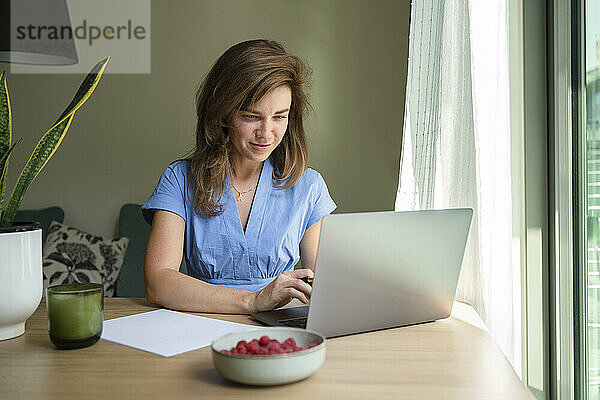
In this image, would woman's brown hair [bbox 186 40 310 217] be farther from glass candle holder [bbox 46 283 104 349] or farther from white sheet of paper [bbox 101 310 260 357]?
glass candle holder [bbox 46 283 104 349]

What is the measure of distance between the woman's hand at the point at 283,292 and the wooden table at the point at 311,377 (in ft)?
0.61

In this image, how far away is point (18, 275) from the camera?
102cm

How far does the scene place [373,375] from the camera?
2.76 feet

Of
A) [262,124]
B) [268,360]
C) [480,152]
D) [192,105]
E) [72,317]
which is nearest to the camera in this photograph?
[268,360]

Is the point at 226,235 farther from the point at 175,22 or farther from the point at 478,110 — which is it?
the point at 175,22

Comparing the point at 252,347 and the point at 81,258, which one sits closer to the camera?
the point at 252,347

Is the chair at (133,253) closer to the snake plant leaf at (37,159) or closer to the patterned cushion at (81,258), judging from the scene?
the patterned cushion at (81,258)

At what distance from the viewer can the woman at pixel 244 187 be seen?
1.51 m

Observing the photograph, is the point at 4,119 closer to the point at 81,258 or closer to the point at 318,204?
the point at 318,204

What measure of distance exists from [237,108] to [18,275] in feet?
2.29

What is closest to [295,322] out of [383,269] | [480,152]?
[383,269]

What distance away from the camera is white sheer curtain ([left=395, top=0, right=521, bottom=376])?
5.37 ft

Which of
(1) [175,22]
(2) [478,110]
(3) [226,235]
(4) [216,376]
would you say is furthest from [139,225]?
(4) [216,376]

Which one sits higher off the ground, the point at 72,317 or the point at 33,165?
the point at 33,165
